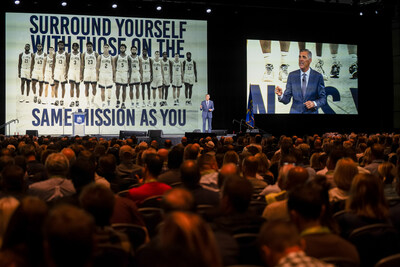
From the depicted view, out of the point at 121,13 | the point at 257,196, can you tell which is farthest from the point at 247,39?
the point at 257,196

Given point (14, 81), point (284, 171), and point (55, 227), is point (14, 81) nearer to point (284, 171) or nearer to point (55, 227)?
point (284, 171)

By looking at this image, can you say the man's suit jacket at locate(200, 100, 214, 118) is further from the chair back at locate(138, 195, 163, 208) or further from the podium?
the chair back at locate(138, 195, 163, 208)

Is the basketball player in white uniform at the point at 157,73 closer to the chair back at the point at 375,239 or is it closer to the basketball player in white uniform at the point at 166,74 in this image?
the basketball player in white uniform at the point at 166,74

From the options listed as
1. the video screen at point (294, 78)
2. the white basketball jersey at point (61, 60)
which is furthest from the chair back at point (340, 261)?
the video screen at point (294, 78)

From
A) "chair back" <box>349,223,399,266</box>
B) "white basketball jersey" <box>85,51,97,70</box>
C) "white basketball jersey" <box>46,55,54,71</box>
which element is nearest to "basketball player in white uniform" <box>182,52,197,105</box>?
"white basketball jersey" <box>85,51,97,70</box>

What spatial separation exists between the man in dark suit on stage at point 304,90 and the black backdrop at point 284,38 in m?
0.74

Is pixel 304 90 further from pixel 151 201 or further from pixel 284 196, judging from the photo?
pixel 151 201

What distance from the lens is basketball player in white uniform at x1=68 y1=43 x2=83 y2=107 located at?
1761 cm

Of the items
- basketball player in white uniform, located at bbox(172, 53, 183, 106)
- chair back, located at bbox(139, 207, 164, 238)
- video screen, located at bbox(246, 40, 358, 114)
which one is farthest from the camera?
video screen, located at bbox(246, 40, 358, 114)

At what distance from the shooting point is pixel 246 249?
2.72 meters

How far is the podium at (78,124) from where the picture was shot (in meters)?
16.2

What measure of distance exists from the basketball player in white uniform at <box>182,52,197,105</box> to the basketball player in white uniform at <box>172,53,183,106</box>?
0.59ft

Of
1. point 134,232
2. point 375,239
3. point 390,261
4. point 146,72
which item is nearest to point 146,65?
point 146,72

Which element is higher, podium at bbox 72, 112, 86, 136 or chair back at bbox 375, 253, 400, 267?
podium at bbox 72, 112, 86, 136
